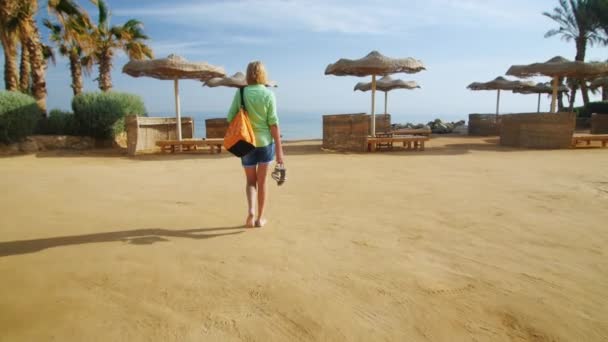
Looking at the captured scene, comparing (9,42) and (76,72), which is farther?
(76,72)

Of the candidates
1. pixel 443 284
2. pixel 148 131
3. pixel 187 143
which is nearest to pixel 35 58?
pixel 148 131

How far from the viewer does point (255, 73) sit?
3027 millimetres

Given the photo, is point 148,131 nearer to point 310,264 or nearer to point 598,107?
point 310,264

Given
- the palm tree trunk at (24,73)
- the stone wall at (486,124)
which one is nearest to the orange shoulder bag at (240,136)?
the palm tree trunk at (24,73)

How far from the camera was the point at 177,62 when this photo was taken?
9.07 metres

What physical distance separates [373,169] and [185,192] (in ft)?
11.4

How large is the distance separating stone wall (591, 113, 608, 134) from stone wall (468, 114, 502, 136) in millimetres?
3239

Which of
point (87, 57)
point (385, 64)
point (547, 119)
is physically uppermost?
point (87, 57)

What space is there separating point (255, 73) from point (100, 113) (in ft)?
31.1

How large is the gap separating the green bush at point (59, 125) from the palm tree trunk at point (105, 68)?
21.7 ft

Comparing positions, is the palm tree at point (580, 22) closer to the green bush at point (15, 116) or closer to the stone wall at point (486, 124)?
the stone wall at point (486, 124)

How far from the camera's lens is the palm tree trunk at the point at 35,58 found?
36.6 ft

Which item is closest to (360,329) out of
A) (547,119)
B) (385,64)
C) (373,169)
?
(373,169)

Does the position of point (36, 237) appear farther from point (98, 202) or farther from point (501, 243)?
point (501, 243)
